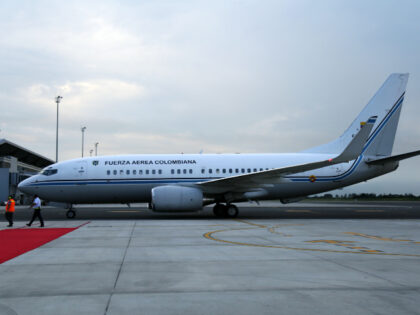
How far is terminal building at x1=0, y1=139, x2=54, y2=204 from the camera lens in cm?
4844

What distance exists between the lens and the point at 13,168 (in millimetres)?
52844

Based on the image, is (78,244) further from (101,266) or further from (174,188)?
(174,188)

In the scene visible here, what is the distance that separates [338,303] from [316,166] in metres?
14.8

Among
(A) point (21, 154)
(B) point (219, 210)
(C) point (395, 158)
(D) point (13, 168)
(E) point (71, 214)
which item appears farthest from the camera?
(A) point (21, 154)

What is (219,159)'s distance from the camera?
2256 centimetres

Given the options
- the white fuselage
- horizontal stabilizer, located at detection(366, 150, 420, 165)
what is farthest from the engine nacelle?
horizontal stabilizer, located at detection(366, 150, 420, 165)

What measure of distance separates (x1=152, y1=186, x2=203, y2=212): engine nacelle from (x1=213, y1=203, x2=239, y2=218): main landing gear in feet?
6.30

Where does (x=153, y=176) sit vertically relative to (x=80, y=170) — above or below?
below

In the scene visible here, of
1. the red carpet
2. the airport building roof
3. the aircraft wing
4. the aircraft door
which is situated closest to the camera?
the red carpet

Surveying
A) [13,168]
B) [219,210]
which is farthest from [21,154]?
[219,210]

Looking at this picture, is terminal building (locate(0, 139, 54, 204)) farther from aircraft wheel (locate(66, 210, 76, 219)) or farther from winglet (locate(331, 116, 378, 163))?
winglet (locate(331, 116, 378, 163))

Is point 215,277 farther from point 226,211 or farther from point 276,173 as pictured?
point 226,211

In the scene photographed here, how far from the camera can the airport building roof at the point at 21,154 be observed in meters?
54.6

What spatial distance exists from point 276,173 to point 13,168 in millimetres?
44095
